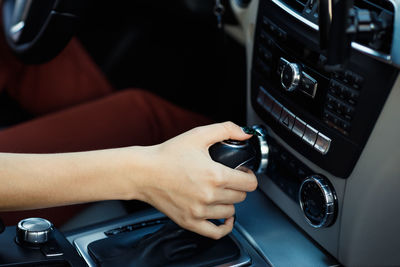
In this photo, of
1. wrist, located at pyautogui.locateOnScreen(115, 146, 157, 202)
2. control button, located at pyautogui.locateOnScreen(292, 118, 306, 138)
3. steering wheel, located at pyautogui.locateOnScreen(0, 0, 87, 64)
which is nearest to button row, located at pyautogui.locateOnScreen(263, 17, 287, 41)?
control button, located at pyautogui.locateOnScreen(292, 118, 306, 138)

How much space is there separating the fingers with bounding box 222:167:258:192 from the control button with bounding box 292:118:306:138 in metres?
0.08

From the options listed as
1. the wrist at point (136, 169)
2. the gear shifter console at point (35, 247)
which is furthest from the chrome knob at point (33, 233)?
the wrist at point (136, 169)

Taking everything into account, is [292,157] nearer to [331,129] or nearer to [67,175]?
[331,129]

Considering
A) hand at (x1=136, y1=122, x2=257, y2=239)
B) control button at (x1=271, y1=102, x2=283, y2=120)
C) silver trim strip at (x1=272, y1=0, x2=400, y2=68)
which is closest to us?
silver trim strip at (x1=272, y1=0, x2=400, y2=68)

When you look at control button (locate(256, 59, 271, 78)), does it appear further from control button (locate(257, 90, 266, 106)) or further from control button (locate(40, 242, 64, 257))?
control button (locate(40, 242, 64, 257))

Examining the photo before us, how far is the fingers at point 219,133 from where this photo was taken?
0.64 metres

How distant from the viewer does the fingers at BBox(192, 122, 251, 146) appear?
637 millimetres

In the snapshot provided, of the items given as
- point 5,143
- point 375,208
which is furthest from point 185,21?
point 375,208

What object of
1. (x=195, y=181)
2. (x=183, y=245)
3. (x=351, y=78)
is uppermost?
(x=351, y=78)

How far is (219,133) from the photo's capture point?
2.11 feet

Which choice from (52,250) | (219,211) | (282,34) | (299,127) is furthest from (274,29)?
(52,250)

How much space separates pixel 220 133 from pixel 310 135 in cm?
11

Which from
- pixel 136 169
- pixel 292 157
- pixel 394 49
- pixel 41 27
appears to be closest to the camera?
pixel 394 49

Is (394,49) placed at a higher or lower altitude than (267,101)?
higher
